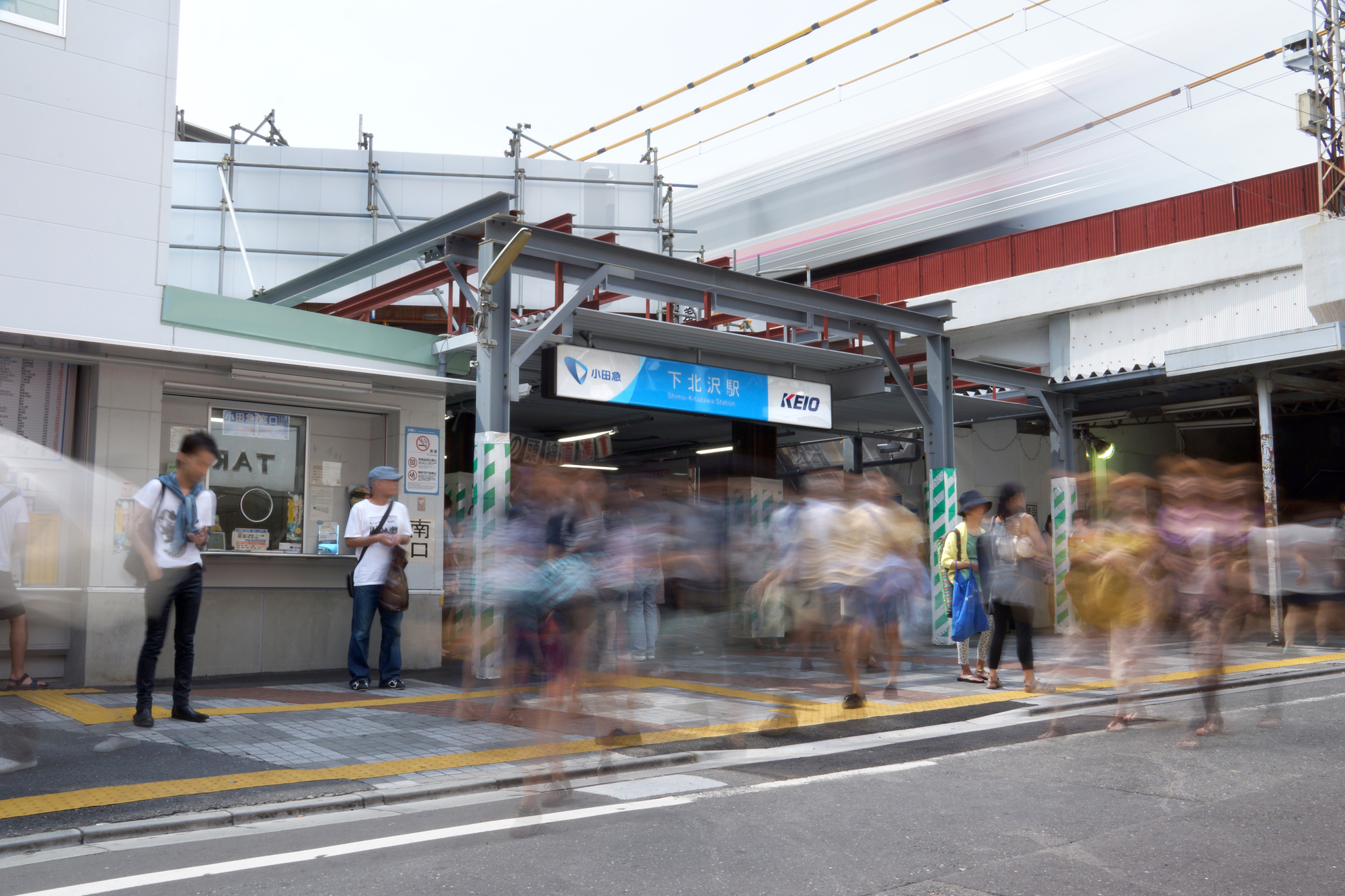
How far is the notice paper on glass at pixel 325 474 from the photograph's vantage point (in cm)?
1103

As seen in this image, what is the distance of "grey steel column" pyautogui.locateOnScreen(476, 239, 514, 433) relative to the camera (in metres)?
9.91

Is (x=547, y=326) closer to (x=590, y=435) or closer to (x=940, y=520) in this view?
(x=940, y=520)

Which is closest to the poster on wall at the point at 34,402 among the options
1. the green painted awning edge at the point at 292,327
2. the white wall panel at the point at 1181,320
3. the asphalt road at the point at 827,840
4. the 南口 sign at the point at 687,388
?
the green painted awning edge at the point at 292,327

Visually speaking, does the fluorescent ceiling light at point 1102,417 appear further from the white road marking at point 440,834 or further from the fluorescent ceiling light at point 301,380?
the white road marking at point 440,834

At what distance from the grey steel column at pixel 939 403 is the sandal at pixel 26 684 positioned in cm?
1046

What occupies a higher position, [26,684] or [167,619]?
[167,619]

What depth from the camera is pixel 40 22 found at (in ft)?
30.5

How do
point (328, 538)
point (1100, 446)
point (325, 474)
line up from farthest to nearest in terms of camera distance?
point (1100, 446) < point (325, 474) < point (328, 538)

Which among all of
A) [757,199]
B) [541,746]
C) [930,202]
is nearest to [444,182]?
[757,199]

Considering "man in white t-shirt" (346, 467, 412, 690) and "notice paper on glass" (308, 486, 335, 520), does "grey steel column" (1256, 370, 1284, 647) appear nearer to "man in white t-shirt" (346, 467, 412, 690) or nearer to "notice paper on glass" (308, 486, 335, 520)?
"man in white t-shirt" (346, 467, 412, 690)

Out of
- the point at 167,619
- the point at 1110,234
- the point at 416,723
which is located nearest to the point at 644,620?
the point at 416,723

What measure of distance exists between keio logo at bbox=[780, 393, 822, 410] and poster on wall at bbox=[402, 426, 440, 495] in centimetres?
465

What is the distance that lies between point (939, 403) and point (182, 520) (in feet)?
33.9

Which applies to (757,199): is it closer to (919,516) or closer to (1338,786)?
(919,516)
